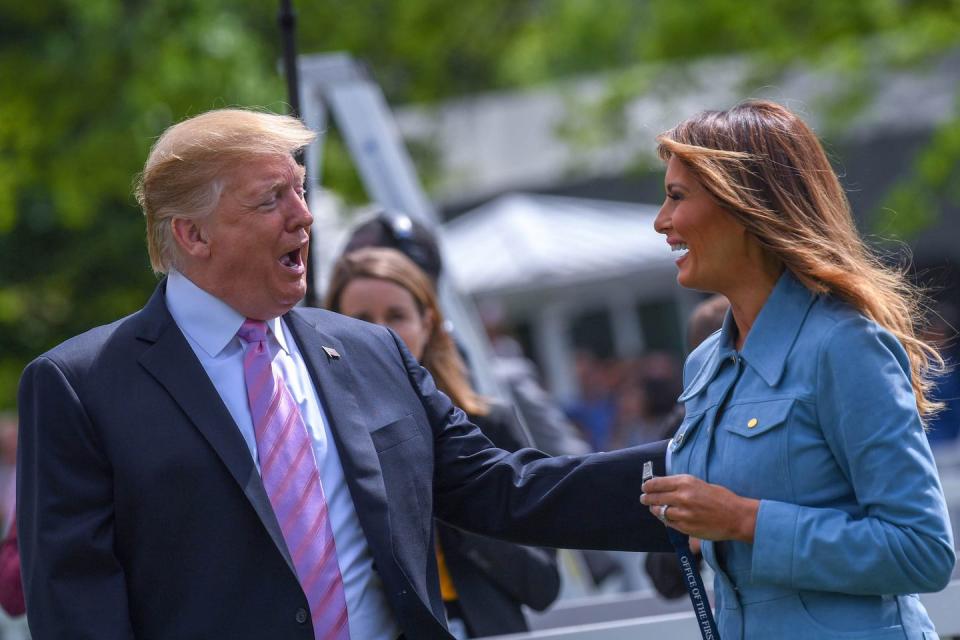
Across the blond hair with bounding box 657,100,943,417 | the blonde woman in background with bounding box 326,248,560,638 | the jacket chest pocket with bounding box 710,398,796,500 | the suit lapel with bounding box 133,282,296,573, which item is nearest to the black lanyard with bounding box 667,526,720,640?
the jacket chest pocket with bounding box 710,398,796,500

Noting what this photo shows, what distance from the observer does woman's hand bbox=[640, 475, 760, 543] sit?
2.51 meters

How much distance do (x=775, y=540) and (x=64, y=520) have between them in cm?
134

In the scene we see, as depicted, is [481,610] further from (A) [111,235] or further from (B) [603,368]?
(B) [603,368]

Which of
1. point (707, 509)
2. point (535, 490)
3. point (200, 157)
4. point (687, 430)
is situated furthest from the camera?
point (535, 490)

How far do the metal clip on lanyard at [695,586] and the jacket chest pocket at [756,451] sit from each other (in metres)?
0.22

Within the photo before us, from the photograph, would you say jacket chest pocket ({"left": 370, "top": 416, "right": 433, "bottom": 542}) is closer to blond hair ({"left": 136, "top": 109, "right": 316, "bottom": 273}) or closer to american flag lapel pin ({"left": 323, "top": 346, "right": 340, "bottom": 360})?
american flag lapel pin ({"left": 323, "top": 346, "right": 340, "bottom": 360})

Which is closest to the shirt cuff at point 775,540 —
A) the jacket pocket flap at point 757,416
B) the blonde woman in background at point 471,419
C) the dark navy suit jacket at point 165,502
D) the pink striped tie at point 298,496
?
the jacket pocket flap at point 757,416

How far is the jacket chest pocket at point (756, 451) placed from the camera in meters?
2.52

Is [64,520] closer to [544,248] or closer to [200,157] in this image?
[200,157]

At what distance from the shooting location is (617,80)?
12992 mm

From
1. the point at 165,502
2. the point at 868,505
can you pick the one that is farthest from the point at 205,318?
the point at 868,505

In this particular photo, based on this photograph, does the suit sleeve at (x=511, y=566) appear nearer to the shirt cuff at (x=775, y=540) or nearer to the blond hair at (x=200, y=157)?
the blond hair at (x=200, y=157)

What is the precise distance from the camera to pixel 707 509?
8.32 ft

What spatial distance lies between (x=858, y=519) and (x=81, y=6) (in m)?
7.99
